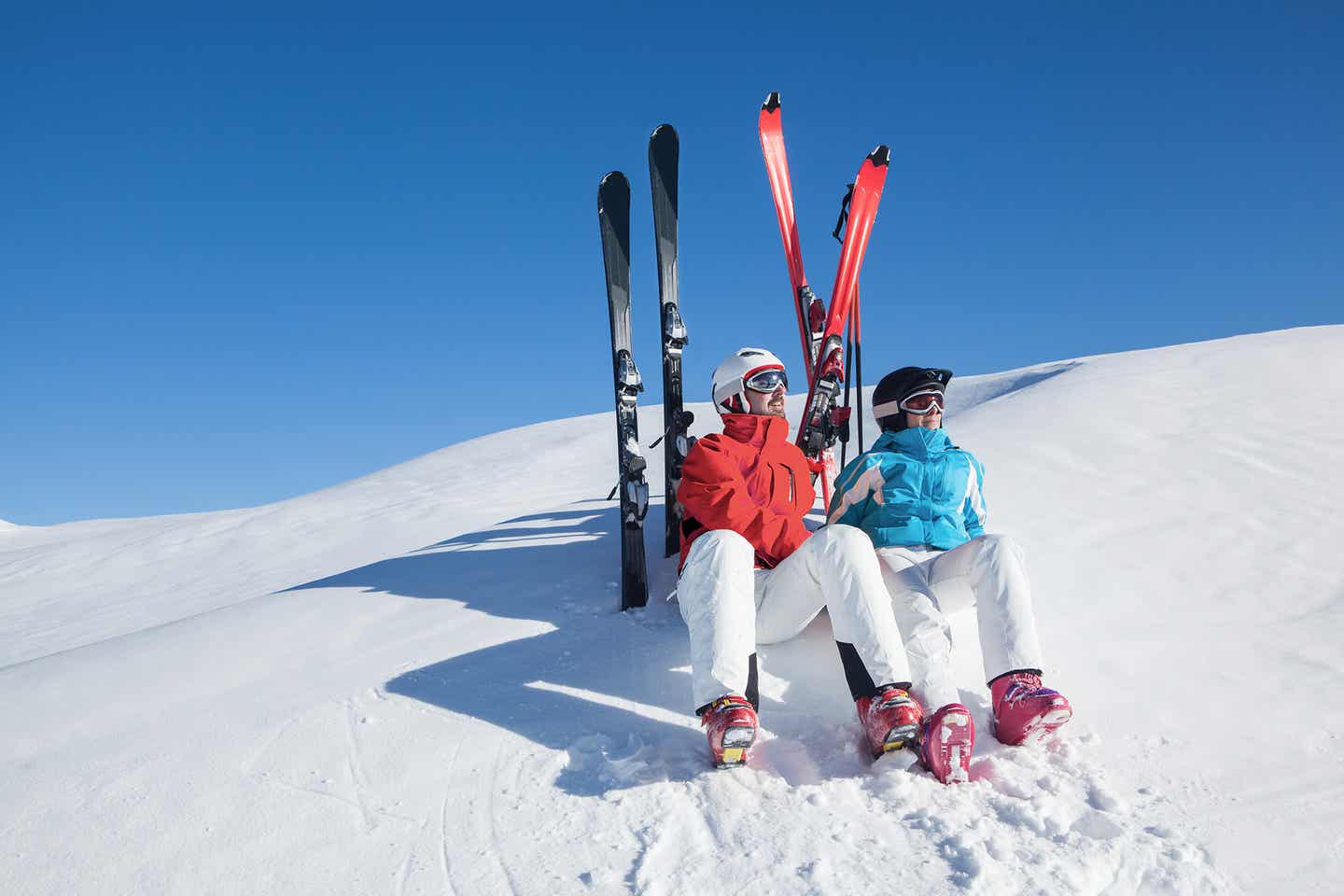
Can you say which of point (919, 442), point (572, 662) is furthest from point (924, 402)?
point (572, 662)

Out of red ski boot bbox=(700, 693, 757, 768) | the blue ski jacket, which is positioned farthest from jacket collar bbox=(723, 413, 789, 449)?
red ski boot bbox=(700, 693, 757, 768)

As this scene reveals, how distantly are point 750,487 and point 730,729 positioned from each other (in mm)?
1076

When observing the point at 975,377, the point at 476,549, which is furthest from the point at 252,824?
the point at 975,377

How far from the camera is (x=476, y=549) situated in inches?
194

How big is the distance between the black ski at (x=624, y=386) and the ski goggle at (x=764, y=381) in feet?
2.01

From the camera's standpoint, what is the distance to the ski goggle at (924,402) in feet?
11.4

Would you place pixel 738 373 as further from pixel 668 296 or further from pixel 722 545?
pixel 668 296

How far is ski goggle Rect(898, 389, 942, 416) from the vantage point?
11.4ft

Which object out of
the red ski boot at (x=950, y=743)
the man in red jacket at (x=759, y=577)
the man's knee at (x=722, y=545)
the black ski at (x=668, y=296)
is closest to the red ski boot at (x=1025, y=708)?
the red ski boot at (x=950, y=743)

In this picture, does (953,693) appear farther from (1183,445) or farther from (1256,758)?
(1183,445)

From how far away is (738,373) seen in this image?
355cm

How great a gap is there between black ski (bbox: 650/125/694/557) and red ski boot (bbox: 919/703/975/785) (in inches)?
74.0

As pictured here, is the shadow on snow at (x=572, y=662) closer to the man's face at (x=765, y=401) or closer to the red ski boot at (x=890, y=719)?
the red ski boot at (x=890, y=719)

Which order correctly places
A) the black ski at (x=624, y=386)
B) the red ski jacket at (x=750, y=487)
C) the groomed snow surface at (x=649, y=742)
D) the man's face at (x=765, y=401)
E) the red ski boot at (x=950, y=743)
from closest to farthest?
the groomed snow surface at (x=649, y=742)
the red ski boot at (x=950, y=743)
the red ski jacket at (x=750, y=487)
the man's face at (x=765, y=401)
the black ski at (x=624, y=386)
